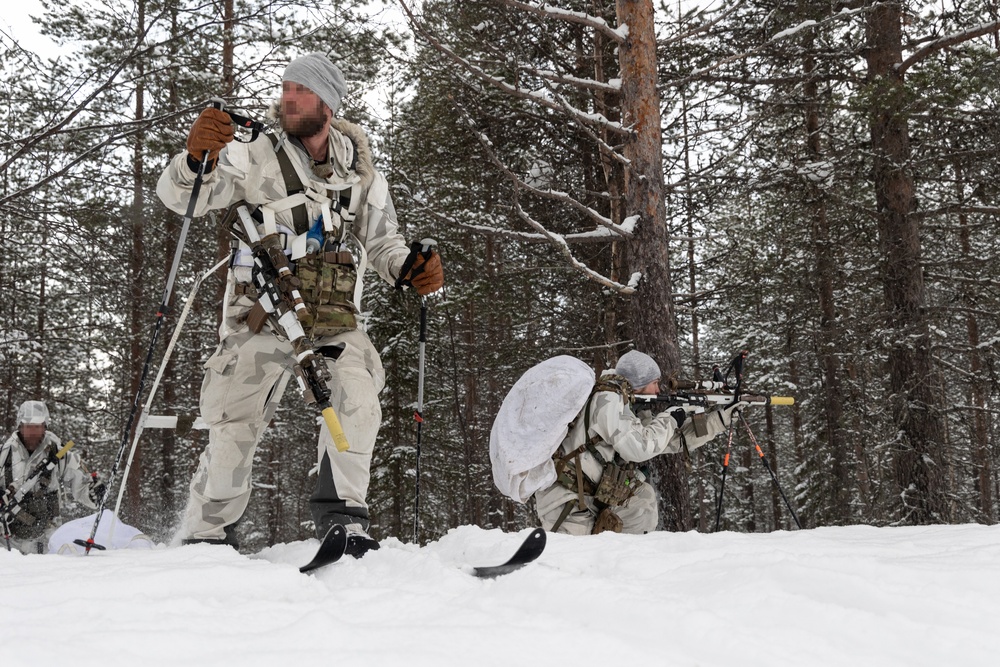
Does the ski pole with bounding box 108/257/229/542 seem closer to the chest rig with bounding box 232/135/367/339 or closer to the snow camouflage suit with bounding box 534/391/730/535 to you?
the chest rig with bounding box 232/135/367/339

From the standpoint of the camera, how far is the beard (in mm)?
4031

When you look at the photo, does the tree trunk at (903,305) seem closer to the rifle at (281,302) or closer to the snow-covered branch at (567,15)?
the snow-covered branch at (567,15)

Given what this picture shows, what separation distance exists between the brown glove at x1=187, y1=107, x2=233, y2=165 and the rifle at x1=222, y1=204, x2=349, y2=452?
1.38ft

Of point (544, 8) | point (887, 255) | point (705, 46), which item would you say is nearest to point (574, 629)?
point (544, 8)

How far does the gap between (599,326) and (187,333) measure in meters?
10.9

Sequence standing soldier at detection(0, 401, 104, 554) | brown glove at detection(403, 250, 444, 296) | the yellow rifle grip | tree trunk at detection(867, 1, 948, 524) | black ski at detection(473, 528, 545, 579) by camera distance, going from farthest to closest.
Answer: standing soldier at detection(0, 401, 104, 554) < tree trunk at detection(867, 1, 948, 524) < brown glove at detection(403, 250, 444, 296) < the yellow rifle grip < black ski at detection(473, 528, 545, 579)

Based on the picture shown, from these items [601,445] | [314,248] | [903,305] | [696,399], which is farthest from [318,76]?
[903,305]

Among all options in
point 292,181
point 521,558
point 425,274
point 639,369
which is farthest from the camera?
point 639,369

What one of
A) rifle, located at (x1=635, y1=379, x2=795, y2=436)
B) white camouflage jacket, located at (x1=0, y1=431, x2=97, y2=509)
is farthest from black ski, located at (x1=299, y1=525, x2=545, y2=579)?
white camouflage jacket, located at (x1=0, y1=431, x2=97, y2=509)

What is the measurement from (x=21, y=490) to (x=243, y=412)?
7338mm

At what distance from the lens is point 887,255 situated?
345 inches

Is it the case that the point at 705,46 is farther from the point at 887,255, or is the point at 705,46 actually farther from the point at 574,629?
the point at 574,629

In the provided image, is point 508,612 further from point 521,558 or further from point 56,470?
point 56,470

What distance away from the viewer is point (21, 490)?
948cm
